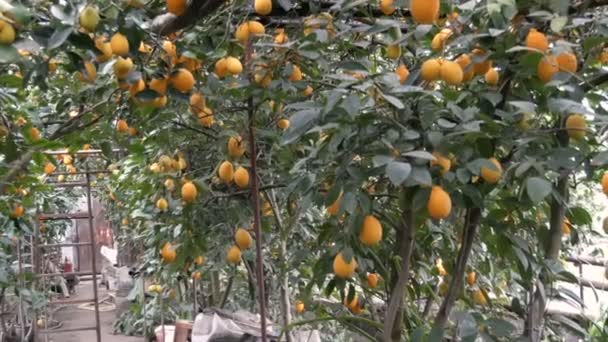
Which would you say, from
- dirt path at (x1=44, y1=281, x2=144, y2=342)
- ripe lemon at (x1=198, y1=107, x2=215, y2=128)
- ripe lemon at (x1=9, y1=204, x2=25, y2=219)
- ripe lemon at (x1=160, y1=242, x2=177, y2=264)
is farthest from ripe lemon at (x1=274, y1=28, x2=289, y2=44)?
dirt path at (x1=44, y1=281, x2=144, y2=342)

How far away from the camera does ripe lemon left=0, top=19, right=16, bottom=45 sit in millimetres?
914

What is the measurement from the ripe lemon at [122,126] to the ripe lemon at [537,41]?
1.26m

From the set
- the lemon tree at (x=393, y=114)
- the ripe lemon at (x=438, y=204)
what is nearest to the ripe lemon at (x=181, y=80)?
the lemon tree at (x=393, y=114)

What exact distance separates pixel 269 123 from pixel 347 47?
18.9 inches

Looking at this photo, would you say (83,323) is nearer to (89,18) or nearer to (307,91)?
(307,91)

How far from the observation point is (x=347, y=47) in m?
1.59

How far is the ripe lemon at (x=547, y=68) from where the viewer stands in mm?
958

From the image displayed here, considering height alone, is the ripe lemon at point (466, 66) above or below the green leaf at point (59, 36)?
below

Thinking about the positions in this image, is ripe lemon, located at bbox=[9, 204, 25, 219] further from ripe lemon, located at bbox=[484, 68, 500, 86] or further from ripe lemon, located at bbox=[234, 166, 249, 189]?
ripe lemon, located at bbox=[484, 68, 500, 86]

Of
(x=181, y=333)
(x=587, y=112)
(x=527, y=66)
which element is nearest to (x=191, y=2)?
(x=527, y=66)

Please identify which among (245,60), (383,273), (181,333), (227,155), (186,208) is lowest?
(181,333)

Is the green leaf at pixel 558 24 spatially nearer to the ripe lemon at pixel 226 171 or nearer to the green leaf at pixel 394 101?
the green leaf at pixel 394 101

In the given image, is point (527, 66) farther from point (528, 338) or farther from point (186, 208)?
point (186, 208)

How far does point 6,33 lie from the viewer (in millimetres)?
915
